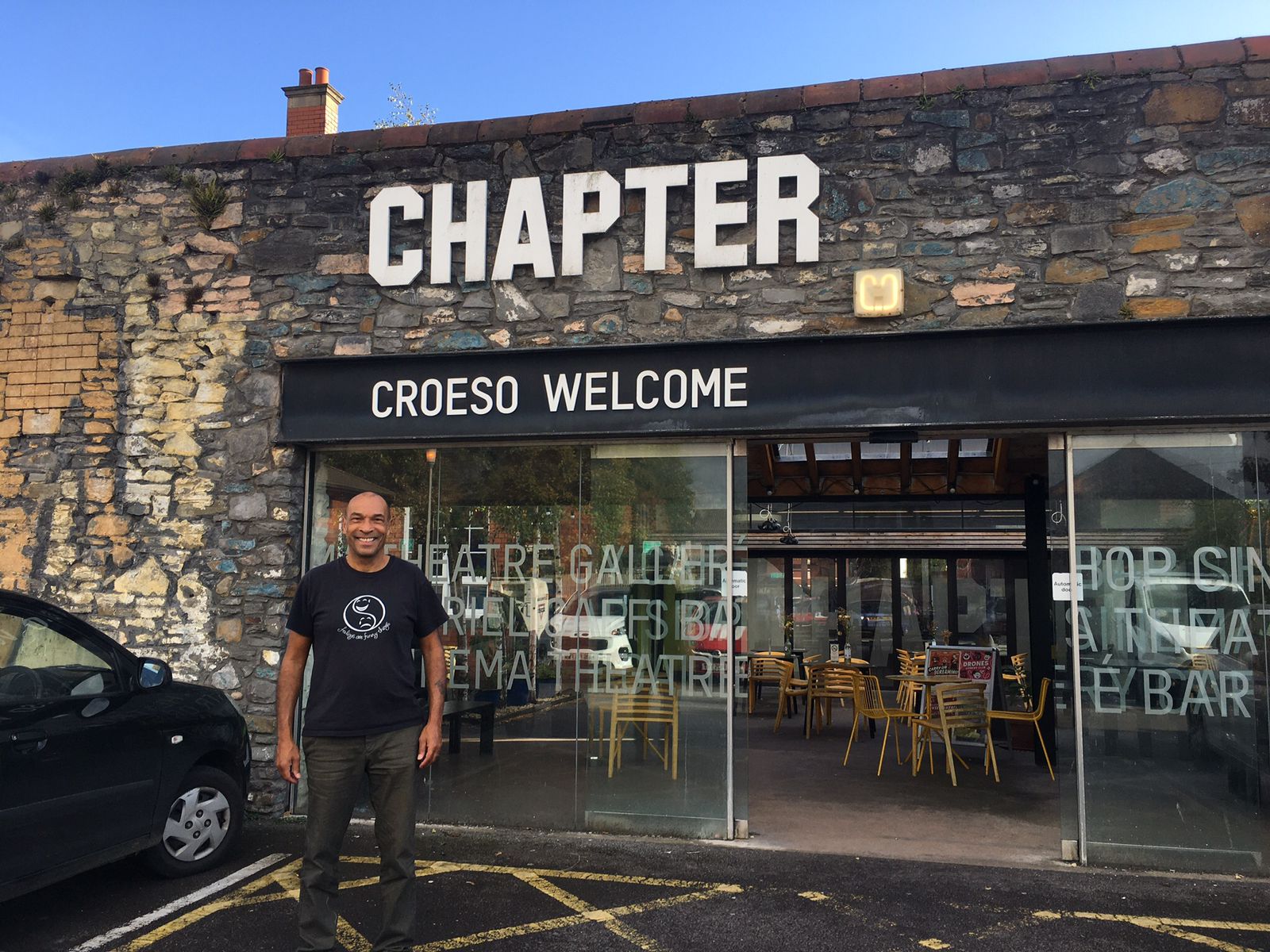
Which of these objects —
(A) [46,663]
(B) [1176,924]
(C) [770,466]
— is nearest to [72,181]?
(A) [46,663]

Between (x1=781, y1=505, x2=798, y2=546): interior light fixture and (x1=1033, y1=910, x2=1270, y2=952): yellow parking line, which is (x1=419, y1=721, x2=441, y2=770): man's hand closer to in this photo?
(x1=1033, y1=910, x2=1270, y2=952): yellow parking line

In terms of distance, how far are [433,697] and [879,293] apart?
3756 millimetres

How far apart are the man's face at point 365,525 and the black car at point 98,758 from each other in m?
1.62

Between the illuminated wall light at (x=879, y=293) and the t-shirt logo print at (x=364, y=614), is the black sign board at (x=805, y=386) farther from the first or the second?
the t-shirt logo print at (x=364, y=614)

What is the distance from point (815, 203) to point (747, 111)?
780 millimetres

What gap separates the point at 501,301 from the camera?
673 cm

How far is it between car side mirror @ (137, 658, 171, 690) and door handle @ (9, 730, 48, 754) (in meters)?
0.64

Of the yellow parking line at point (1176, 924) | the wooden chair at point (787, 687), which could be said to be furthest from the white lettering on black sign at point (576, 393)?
the wooden chair at point (787, 687)

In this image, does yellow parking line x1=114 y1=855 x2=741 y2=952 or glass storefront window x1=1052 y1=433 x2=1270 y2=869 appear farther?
glass storefront window x1=1052 y1=433 x2=1270 y2=869

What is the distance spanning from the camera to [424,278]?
270 inches

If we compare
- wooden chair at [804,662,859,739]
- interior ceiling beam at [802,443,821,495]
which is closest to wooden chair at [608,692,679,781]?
wooden chair at [804,662,859,739]

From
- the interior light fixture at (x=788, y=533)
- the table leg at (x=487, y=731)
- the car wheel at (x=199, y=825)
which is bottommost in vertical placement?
the car wheel at (x=199, y=825)

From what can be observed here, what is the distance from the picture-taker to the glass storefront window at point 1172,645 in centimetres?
564

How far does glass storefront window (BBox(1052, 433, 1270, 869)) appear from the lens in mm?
5641
